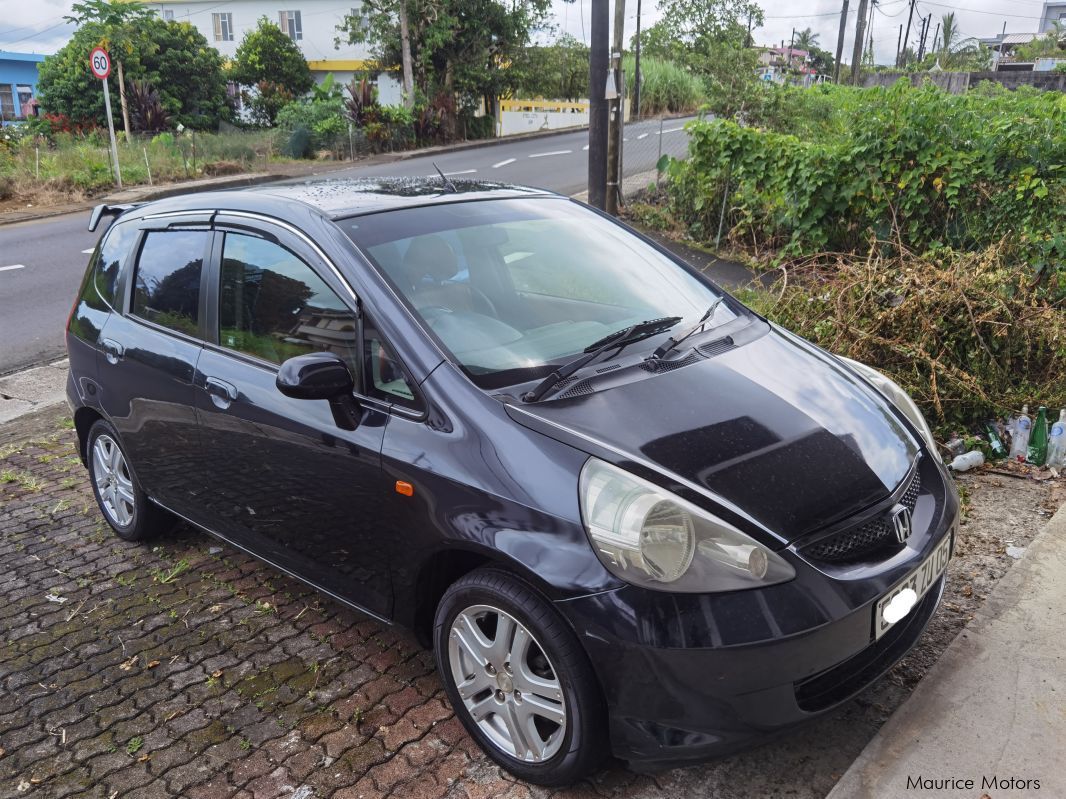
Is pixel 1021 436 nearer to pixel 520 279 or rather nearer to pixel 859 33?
pixel 520 279

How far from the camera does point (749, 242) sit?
1092 cm

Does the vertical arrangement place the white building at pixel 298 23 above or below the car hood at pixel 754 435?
above

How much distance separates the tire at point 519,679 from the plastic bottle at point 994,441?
3421 mm

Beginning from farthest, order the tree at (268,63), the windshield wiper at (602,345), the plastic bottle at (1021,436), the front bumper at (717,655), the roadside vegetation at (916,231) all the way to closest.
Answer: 1. the tree at (268,63)
2. the roadside vegetation at (916,231)
3. the plastic bottle at (1021,436)
4. the windshield wiper at (602,345)
5. the front bumper at (717,655)

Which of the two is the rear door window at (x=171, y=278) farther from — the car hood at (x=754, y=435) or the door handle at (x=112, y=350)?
the car hood at (x=754, y=435)

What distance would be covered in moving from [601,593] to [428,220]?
65.7 inches

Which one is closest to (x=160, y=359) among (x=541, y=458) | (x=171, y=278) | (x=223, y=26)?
(x=171, y=278)

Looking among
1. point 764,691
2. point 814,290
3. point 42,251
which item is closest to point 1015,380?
point 814,290

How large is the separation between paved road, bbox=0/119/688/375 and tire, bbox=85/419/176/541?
3751 millimetres

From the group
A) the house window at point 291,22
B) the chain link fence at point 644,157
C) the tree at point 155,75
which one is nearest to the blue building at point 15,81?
the house window at point 291,22

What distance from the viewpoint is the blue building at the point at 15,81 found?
171 ft

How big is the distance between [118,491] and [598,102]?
8768 mm

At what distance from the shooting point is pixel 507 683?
255cm

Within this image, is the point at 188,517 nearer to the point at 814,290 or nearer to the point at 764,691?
the point at 764,691
